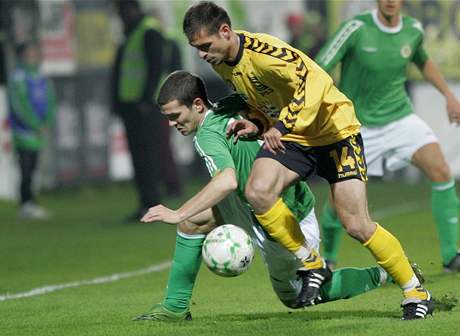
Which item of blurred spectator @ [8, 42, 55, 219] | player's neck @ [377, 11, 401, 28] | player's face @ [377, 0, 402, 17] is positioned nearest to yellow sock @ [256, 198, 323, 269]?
player's face @ [377, 0, 402, 17]

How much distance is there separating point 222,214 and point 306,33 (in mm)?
14291

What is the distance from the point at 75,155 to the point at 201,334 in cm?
1420

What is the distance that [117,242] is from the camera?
1541 cm

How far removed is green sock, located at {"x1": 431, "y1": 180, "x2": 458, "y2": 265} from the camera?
36.7 ft

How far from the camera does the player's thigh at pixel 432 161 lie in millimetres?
11109

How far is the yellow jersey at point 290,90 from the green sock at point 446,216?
288 cm

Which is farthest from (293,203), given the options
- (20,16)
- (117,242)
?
(20,16)

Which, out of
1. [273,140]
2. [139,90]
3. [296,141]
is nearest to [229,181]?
[273,140]

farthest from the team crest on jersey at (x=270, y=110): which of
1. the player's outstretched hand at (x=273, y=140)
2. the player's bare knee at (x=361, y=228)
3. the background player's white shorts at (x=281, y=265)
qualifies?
the player's bare knee at (x=361, y=228)

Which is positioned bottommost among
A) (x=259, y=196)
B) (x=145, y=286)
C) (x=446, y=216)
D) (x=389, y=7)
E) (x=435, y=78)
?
(x=145, y=286)

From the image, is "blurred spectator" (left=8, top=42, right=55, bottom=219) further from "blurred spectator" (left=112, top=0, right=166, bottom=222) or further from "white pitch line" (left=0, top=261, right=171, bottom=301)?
"white pitch line" (left=0, top=261, right=171, bottom=301)

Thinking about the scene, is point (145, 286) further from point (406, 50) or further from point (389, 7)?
point (389, 7)

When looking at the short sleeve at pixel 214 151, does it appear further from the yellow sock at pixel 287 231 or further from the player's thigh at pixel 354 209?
the player's thigh at pixel 354 209

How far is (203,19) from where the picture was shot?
8.20 meters
